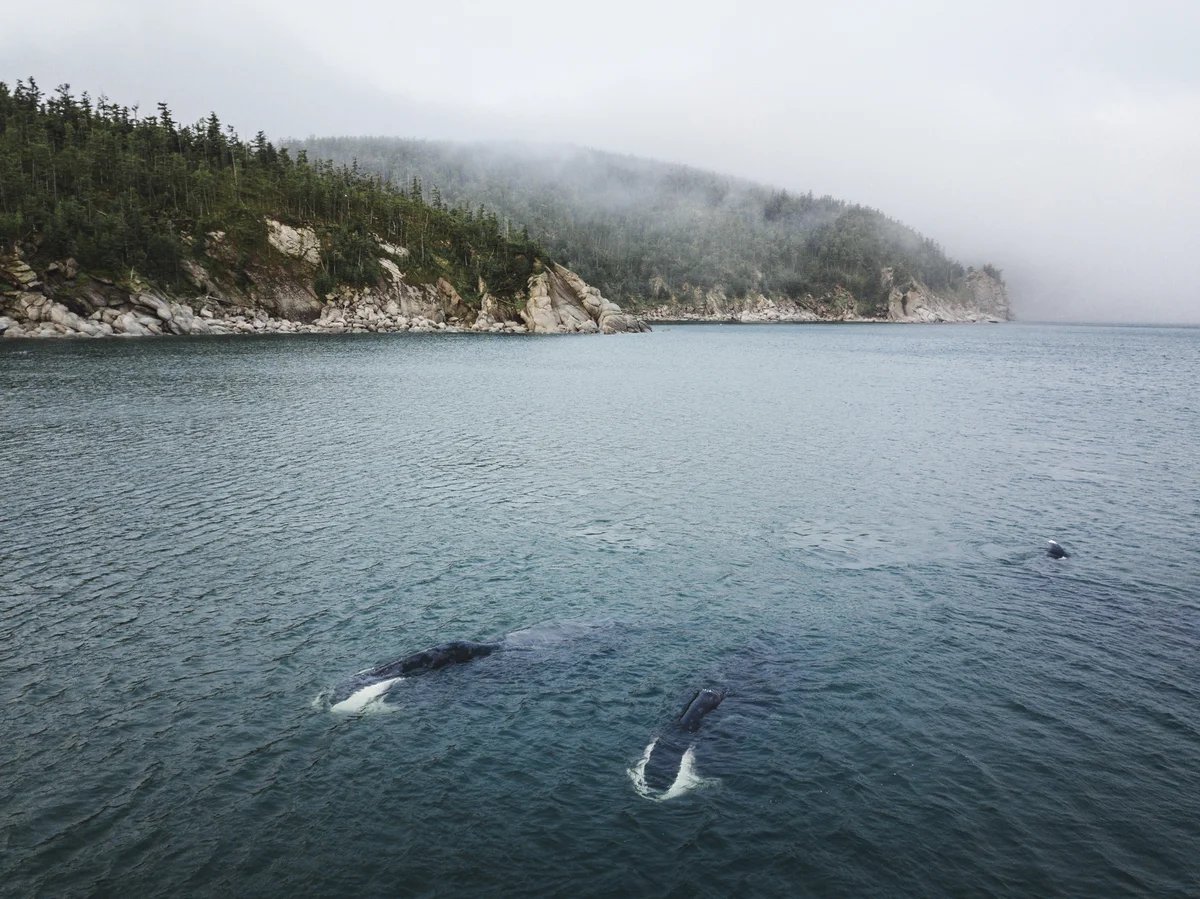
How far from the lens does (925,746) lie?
2169 cm

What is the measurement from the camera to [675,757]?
69.2 feet

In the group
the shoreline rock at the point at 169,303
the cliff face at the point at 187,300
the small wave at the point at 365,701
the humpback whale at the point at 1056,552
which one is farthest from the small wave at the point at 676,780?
the cliff face at the point at 187,300

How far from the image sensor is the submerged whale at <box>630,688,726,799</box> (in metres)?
19.8

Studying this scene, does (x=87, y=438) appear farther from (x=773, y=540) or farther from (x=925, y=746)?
(x=925, y=746)

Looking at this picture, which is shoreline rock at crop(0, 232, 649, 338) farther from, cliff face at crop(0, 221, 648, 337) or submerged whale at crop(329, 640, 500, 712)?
submerged whale at crop(329, 640, 500, 712)

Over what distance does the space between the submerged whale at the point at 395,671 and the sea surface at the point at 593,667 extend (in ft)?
1.56

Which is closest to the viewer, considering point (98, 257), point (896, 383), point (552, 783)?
point (552, 783)

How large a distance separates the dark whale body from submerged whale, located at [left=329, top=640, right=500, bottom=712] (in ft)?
27.8

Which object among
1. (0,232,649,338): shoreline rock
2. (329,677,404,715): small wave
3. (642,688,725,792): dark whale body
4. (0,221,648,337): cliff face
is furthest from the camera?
(0,221,648,337): cliff face

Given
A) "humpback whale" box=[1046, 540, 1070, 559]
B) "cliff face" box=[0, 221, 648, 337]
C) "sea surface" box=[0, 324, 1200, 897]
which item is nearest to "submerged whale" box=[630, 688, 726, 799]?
"sea surface" box=[0, 324, 1200, 897]

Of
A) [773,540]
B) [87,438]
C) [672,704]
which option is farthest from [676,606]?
[87,438]

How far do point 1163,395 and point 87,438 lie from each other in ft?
436

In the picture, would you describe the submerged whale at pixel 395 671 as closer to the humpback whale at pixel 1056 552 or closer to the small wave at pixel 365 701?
the small wave at pixel 365 701

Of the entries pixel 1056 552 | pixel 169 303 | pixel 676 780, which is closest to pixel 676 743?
pixel 676 780
